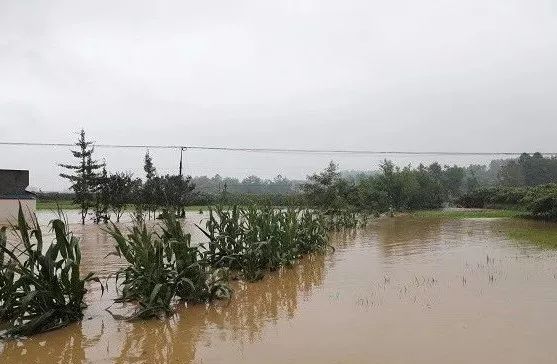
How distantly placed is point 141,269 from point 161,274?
8.8 inches

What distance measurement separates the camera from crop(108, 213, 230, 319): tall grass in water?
5.21 m

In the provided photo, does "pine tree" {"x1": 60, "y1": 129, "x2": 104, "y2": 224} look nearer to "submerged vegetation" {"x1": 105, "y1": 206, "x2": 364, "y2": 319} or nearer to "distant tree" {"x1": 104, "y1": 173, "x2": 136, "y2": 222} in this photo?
"distant tree" {"x1": 104, "y1": 173, "x2": 136, "y2": 222}

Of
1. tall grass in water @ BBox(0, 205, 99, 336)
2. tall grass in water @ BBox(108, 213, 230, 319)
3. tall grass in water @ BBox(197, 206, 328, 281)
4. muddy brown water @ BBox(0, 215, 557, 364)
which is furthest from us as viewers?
tall grass in water @ BBox(197, 206, 328, 281)

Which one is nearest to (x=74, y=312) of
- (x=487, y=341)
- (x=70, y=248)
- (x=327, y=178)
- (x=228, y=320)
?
(x=70, y=248)

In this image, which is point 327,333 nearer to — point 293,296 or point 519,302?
point 293,296

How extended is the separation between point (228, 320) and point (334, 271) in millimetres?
3470

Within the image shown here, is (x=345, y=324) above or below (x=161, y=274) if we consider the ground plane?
below

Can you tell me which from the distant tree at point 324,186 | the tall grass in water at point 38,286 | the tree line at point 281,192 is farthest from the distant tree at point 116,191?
the tall grass in water at point 38,286

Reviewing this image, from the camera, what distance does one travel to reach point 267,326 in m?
4.89

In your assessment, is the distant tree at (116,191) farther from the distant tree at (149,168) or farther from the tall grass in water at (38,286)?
the tall grass in water at (38,286)

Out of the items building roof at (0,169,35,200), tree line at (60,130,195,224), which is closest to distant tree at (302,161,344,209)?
tree line at (60,130,195,224)

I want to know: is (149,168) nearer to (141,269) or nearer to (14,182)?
(14,182)

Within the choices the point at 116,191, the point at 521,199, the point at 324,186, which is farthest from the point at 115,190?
the point at 521,199

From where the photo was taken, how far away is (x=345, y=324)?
4859mm
